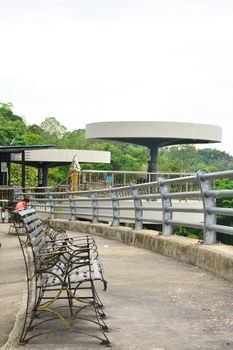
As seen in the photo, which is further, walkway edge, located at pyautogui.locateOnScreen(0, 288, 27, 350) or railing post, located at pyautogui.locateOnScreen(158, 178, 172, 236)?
railing post, located at pyautogui.locateOnScreen(158, 178, 172, 236)

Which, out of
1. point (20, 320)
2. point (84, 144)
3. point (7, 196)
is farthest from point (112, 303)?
point (84, 144)

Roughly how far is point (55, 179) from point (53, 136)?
138 ft

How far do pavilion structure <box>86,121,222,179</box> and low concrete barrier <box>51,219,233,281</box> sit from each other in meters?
29.9

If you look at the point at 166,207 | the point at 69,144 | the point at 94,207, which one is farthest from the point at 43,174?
the point at 69,144

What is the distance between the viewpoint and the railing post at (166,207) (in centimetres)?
1077

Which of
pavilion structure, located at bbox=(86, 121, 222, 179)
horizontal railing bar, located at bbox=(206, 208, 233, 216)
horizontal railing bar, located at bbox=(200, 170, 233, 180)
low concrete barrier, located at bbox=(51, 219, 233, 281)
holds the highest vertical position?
pavilion structure, located at bbox=(86, 121, 222, 179)

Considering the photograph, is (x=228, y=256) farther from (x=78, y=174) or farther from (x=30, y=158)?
(x=30, y=158)

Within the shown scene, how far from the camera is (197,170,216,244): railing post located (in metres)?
8.59

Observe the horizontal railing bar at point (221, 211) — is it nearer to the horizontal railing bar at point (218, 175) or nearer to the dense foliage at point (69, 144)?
the horizontal railing bar at point (218, 175)

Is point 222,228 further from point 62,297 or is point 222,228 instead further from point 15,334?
point 15,334

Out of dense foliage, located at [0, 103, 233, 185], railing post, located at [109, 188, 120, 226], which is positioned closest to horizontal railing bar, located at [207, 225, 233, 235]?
railing post, located at [109, 188, 120, 226]

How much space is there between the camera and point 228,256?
756 centimetres

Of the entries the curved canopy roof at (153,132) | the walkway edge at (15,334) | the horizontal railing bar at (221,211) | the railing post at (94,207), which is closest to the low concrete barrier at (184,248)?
the horizontal railing bar at (221,211)

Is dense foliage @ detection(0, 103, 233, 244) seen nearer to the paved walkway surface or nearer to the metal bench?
the paved walkway surface
